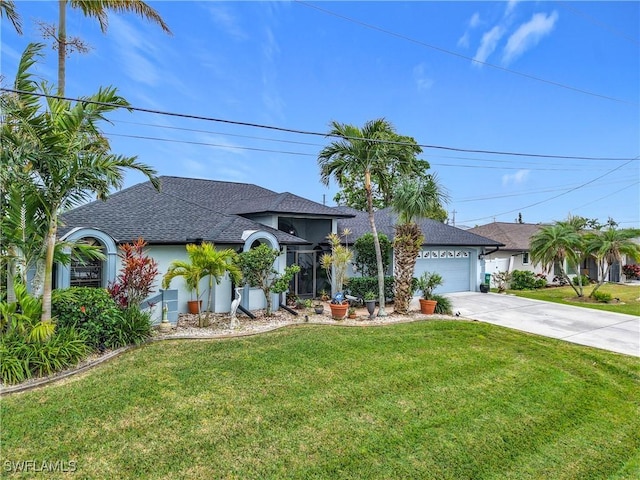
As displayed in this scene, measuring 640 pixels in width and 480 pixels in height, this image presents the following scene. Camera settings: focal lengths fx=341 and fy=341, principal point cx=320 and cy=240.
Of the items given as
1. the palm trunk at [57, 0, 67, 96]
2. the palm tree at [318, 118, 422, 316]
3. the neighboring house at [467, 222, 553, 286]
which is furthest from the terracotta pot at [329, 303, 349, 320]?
the neighboring house at [467, 222, 553, 286]

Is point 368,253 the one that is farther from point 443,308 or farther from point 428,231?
point 428,231

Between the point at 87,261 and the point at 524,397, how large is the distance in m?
11.9

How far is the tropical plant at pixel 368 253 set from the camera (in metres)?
16.4

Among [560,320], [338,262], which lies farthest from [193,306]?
[560,320]

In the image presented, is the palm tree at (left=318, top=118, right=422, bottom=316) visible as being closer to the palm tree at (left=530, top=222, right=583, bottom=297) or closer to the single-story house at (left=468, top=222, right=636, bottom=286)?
the palm tree at (left=530, top=222, right=583, bottom=297)

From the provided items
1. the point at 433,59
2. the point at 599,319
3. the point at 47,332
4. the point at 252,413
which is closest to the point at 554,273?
the point at 599,319

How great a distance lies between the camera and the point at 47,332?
22.3ft

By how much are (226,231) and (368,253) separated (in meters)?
6.95

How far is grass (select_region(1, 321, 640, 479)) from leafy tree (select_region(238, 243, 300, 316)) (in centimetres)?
312

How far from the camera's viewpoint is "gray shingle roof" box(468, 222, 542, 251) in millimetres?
26034

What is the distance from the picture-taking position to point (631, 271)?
2844 cm

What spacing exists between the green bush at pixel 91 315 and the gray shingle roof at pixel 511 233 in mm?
25269

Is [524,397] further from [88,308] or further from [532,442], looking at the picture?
[88,308]

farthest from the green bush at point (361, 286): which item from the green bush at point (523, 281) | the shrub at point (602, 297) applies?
the green bush at point (523, 281)
